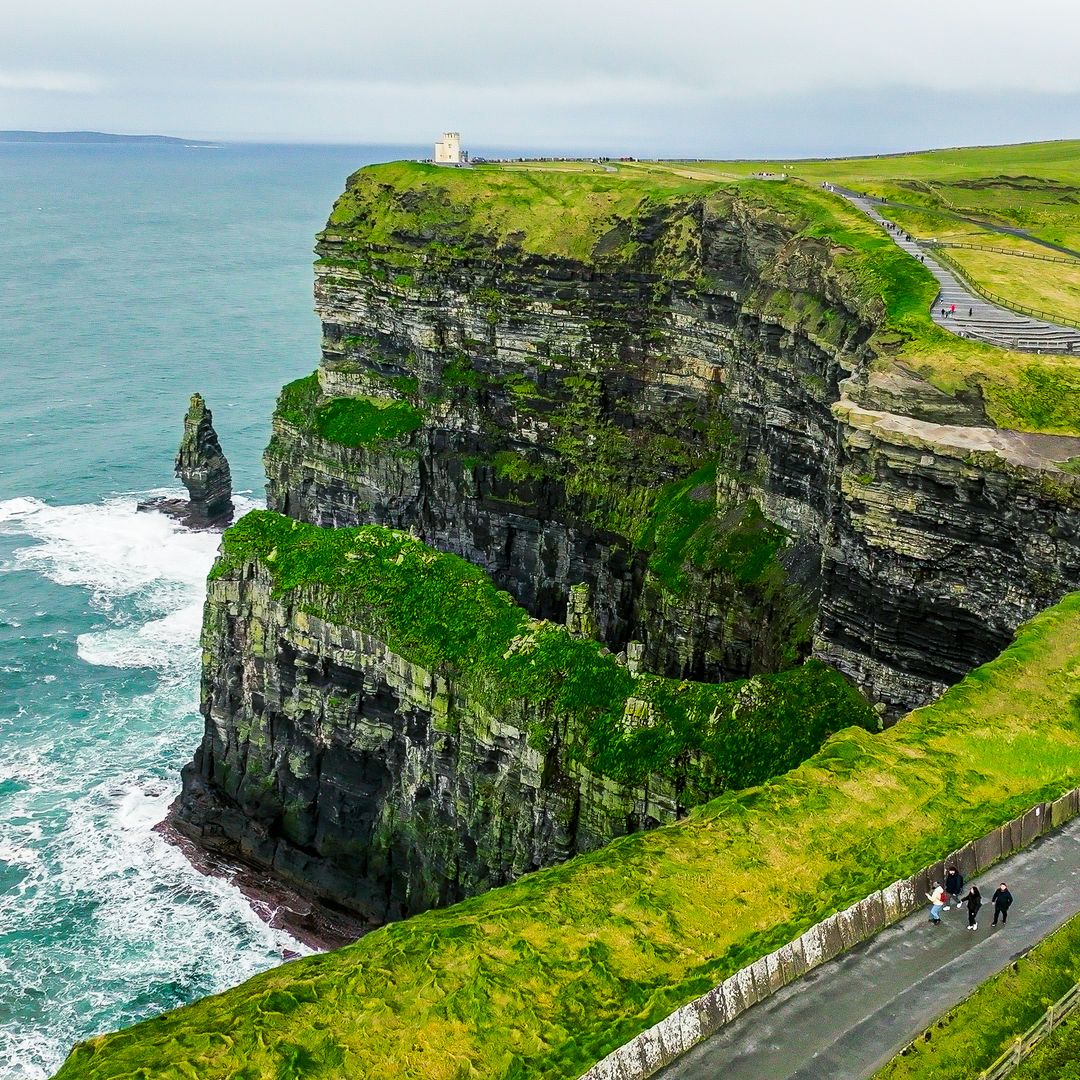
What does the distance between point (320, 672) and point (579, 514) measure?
37106 mm

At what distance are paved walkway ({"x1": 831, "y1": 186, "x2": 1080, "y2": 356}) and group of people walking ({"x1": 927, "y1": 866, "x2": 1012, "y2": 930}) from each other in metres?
34.5

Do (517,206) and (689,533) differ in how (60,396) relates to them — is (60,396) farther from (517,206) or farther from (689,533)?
(689,533)

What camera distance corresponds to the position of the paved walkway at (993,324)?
188 ft

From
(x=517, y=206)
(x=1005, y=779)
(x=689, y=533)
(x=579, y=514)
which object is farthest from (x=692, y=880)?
(x=517, y=206)

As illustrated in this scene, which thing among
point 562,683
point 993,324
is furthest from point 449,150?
point 562,683

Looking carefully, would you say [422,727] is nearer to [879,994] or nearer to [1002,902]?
[879,994]

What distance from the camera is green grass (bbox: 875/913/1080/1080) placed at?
24.4 metres

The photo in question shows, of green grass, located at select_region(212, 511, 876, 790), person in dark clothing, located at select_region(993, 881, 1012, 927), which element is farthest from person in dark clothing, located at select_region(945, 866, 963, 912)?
green grass, located at select_region(212, 511, 876, 790)

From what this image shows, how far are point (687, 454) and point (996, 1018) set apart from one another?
6308cm

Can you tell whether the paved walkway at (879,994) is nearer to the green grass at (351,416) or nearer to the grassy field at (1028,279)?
the grassy field at (1028,279)

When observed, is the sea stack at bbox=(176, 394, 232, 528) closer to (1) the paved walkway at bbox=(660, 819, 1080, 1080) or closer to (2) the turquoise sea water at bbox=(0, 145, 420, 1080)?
(2) the turquoise sea water at bbox=(0, 145, 420, 1080)

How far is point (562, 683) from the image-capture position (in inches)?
1889

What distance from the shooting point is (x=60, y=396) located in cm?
14125

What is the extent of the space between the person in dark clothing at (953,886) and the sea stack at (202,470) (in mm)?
89284
